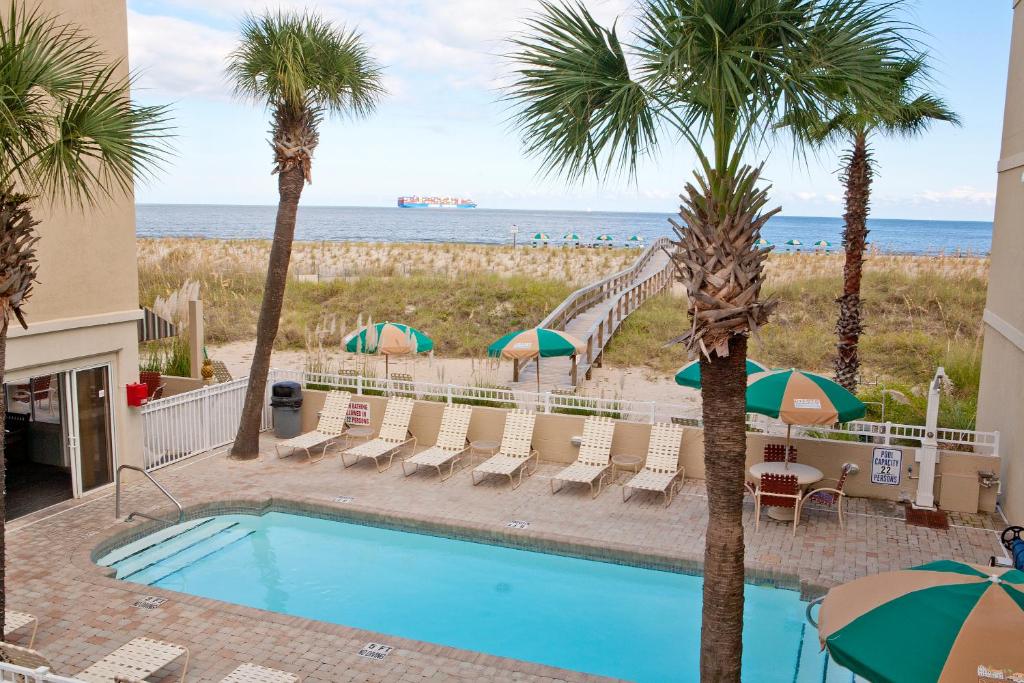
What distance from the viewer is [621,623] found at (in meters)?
8.98

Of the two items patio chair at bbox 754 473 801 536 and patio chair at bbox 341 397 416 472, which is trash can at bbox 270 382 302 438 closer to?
patio chair at bbox 341 397 416 472

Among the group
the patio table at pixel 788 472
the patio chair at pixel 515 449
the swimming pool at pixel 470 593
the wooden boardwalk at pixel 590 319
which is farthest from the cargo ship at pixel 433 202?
the swimming pool at pixel 470 593

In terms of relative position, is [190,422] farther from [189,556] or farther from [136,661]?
[136,661]

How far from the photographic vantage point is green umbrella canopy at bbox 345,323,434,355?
15062mm

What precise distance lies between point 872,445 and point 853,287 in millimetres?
5061

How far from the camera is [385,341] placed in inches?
594

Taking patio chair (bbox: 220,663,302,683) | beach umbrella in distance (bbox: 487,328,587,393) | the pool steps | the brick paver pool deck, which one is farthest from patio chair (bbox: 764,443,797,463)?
patio chair (bbox: 220,663,302,683)

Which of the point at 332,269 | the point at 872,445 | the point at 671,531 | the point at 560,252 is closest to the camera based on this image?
the point at 671,531

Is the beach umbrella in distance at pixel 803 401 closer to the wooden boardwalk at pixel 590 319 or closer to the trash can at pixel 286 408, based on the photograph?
the wooden boardwalk at pixel 590 319

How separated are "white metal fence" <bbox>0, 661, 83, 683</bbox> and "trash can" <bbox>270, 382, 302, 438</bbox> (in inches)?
364

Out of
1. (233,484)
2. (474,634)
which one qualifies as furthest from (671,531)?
(233,484)

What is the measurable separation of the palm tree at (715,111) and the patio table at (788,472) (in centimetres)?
537

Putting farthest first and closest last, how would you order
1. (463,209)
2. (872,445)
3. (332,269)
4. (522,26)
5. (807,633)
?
1. (463,209)
2. (332,269)
3. (872,445)
4. (807,633)
5. (522,26)

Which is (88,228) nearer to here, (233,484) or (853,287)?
(233,484)
